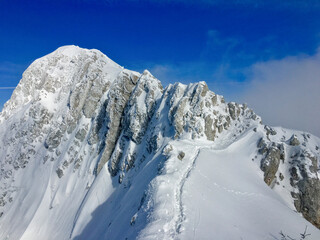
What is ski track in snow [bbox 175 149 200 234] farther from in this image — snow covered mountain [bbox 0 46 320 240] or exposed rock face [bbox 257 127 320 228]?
exposed rock face [bbox 257 127 320 228]

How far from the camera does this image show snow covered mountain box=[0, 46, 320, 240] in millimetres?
20406

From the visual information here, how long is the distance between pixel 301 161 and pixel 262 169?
8557mm

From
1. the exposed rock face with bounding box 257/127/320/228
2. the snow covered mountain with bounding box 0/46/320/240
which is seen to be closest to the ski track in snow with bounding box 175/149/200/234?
the snow covered mountain with bounding box 0/46/320/240

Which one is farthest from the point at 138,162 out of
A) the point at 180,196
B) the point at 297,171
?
the point at 297,171

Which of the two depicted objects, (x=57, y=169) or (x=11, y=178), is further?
(x=11, y=178)

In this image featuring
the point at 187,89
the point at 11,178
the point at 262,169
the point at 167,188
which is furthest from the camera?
the point at 11,178

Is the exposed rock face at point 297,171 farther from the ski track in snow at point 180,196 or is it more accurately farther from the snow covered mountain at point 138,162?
the ski track in snow at point 180,196

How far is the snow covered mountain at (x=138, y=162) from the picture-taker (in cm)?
2041

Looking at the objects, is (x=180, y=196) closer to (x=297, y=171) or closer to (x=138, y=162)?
(x=138, y=162)

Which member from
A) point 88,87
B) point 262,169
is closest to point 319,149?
point 262,169

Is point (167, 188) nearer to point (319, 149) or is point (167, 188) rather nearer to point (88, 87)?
point (319, 149)

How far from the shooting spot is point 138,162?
4641 centimetres

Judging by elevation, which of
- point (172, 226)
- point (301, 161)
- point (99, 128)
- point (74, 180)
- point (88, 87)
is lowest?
point (74, 180)

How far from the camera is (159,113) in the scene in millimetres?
49812
